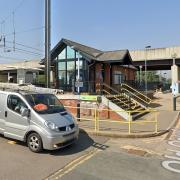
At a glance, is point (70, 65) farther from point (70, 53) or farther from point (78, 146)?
point (78, 146)

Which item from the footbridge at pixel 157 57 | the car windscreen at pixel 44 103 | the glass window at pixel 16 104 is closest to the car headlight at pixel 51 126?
the car windscreen at pixel 44 103

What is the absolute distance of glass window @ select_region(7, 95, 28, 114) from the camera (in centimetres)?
862

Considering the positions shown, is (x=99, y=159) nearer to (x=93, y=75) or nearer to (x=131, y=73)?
(x=93, y=75)

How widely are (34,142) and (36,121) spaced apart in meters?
0.65

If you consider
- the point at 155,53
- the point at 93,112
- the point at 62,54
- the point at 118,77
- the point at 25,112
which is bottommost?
the point at 93,112

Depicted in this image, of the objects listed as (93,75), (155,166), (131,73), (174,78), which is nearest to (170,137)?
(155,166)

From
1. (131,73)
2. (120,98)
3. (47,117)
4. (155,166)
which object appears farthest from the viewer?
(131,73)

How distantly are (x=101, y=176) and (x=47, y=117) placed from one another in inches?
110

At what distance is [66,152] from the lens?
320 inches

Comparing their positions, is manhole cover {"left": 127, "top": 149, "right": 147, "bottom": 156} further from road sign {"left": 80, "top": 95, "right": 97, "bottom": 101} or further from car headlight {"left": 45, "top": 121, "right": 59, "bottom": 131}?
road sign {"left": 80, "top": 95, "right": 97, "bottom": 101}

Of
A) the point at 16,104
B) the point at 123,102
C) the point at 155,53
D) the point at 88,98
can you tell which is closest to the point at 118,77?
the point at 123,102

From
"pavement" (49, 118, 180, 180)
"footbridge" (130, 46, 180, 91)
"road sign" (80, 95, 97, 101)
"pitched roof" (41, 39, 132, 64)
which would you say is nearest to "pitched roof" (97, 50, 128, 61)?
"pitched roof" (41, 39, 132, 64)

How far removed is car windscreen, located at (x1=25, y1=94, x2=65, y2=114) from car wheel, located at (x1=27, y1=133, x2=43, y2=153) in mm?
789

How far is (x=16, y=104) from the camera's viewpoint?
8844 mm
